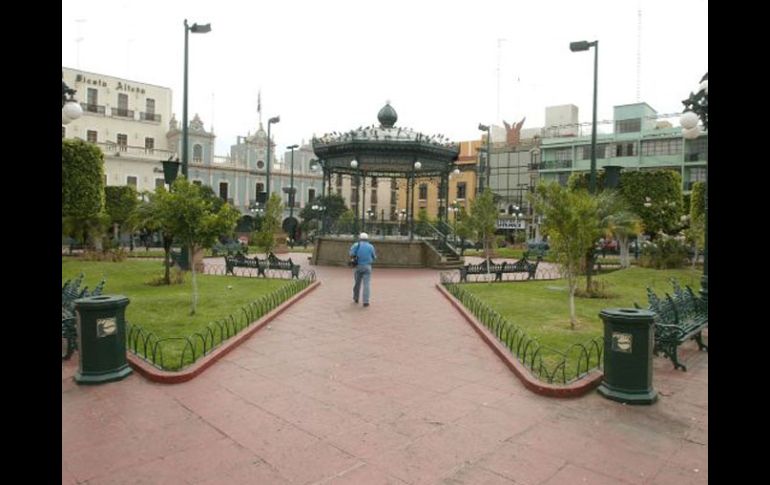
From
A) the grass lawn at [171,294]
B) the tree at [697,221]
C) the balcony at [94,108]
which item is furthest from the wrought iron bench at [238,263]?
the balcony at [94,108]

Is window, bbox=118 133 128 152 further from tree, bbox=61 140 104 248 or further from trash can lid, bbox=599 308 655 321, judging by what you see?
trash can lid, bbox=599 308 655 321

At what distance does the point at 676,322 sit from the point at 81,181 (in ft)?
73.4

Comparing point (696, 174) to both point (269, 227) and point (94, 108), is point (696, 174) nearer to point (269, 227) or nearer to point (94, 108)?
point (269, 227)

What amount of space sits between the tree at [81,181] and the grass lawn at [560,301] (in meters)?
16.5

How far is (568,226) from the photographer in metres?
9.42

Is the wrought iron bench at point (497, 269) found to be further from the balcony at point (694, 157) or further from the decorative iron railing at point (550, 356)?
the balcony at point (694, 157)

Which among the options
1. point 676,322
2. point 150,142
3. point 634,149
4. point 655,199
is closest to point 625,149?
point 634,149

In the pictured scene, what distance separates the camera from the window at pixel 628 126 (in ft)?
164

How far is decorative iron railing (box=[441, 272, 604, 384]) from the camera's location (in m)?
6.08

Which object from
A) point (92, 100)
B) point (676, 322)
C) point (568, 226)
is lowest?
point (676, 322)

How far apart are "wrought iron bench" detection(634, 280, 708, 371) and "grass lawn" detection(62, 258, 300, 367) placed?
648cm

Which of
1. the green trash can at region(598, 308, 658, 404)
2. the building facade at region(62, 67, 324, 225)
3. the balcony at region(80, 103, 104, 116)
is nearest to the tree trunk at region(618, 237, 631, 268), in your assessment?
the green trash can at region(598, 308, 658, 404)

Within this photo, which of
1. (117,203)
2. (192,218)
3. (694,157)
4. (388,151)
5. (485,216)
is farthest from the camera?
(694,157)

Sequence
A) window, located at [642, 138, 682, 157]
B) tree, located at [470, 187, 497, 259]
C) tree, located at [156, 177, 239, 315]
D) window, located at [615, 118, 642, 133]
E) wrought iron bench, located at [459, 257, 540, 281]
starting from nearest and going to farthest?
tree, located at [156, 177, 239, 315] < wrought iron bench, located at [459, 257, 540, 281] < tree, located at [470, 187, 497, 259] < window, located at [642, 138, 682, 157] < window, located at [615, 118, 642, 133]
